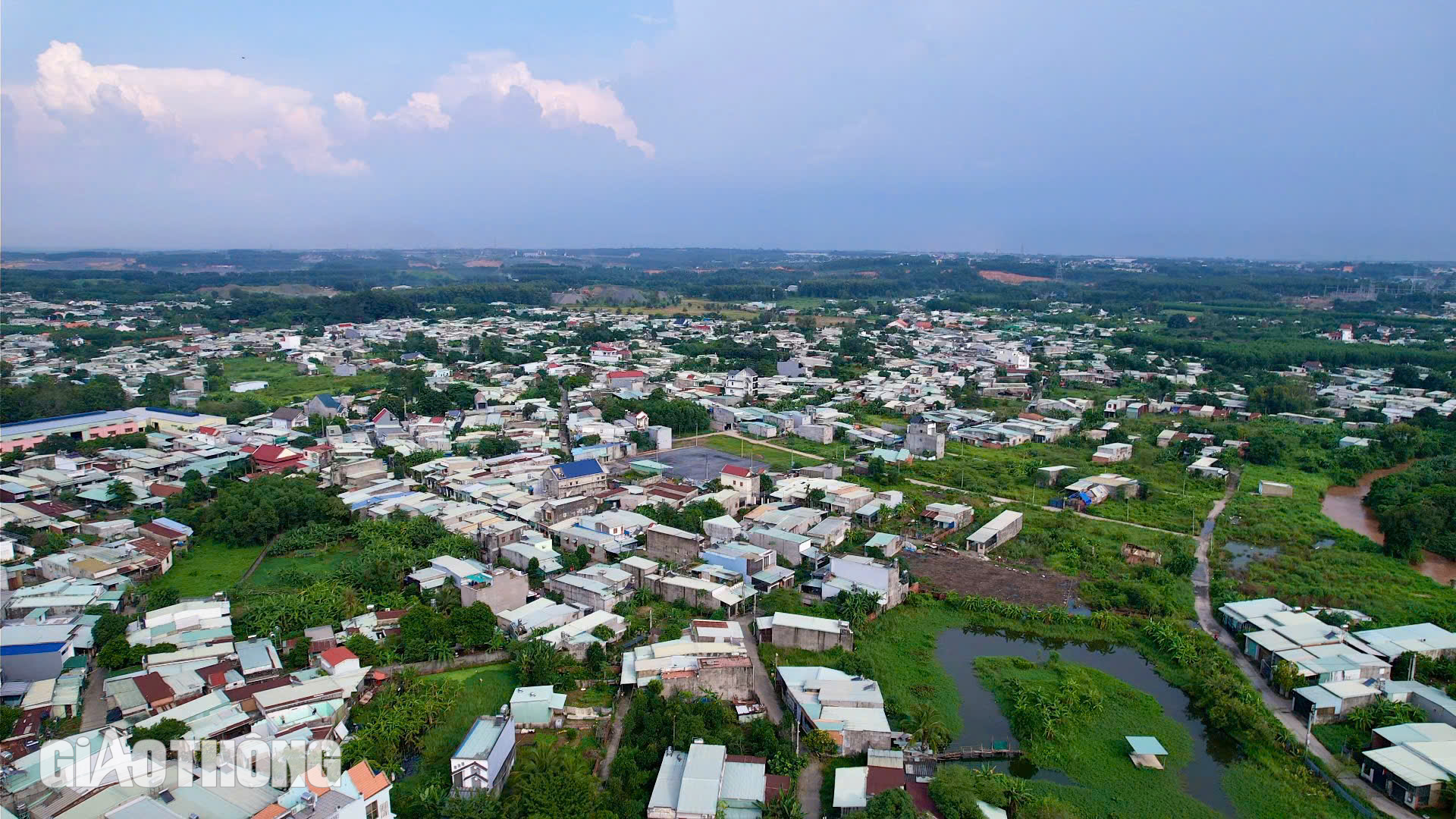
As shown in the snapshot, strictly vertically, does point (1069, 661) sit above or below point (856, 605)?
below

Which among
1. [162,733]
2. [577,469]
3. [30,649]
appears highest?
[577,469]

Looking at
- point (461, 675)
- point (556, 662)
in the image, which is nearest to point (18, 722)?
point (461, 675)

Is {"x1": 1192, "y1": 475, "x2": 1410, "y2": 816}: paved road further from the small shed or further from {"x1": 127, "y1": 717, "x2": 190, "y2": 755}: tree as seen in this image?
{"x1": 127, "y1": 717, "x2": 190, "y2": 755}: tree

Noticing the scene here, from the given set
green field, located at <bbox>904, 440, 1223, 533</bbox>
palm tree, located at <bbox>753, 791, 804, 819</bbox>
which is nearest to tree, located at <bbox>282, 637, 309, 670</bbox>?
palm tree, located at <bbox>753, 791, 804, 819</bbox>

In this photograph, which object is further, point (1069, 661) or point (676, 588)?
point (676, 588)

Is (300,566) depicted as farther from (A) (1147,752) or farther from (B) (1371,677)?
(B) (1371,677)

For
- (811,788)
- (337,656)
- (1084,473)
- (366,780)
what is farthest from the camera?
(1084,473)

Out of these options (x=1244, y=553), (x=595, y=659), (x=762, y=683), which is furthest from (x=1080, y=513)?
(x=595, y=659)

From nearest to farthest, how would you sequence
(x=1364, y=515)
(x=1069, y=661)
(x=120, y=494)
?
1. (x=1069, y=661)
2. (x=120, y=494)
3. (x=1364, y=515)
